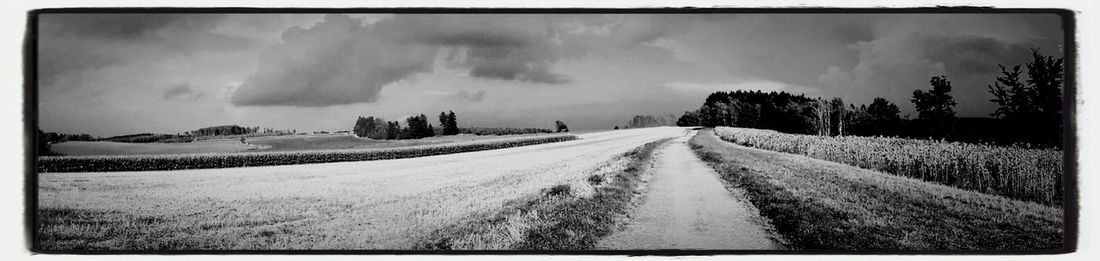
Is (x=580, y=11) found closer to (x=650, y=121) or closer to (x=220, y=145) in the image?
(x=650, y=121)

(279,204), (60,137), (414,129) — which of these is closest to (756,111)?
(414,129)

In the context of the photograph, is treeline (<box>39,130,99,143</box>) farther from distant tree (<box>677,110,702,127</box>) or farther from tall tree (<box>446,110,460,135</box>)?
distant tree (<box>677,110,702,127</box>)

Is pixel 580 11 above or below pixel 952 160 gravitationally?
above

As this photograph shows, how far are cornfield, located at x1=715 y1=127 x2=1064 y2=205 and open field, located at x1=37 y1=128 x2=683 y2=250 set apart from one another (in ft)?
11.5

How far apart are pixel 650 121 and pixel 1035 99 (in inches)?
195

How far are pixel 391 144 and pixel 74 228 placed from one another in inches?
159

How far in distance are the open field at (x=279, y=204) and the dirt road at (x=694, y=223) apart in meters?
0.98

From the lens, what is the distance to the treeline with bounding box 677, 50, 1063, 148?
6.17m

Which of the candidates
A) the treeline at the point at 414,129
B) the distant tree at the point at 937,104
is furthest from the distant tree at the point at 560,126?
the distant tree at the point at 937,104

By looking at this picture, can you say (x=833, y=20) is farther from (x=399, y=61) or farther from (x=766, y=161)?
(x=399, y=61)

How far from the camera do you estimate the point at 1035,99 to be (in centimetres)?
619

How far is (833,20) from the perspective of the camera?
639cm
